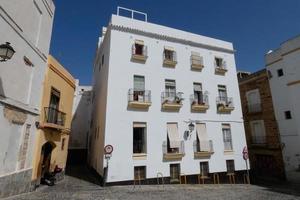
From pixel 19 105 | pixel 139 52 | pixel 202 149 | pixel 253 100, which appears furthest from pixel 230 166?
pixel 19 105

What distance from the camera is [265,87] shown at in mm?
20047

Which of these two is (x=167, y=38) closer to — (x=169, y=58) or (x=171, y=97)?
(x=169, y=58)

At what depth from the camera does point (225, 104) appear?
1673 cm

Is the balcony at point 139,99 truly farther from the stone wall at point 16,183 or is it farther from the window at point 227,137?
the window at point 227,137

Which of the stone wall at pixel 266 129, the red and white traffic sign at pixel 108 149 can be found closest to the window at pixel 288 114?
the stone wall at pixel 266 129

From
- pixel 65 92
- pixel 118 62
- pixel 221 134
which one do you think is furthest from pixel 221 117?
pixel 65 92

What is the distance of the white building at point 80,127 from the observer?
23.2m

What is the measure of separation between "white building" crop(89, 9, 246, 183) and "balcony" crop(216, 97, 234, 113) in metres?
0.08

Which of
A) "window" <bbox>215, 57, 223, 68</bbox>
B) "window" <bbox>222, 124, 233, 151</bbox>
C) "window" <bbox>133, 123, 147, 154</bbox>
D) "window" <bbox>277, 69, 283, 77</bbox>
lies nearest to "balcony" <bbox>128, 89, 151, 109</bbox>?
"window" <bbox>133, 123, 147, 154</bbox>

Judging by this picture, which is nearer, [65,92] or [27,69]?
[27,69]

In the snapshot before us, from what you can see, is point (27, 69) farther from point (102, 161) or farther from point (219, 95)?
point (219, 95)

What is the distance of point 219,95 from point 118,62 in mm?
8962

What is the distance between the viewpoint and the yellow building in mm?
11172

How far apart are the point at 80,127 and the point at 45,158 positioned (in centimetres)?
1197
